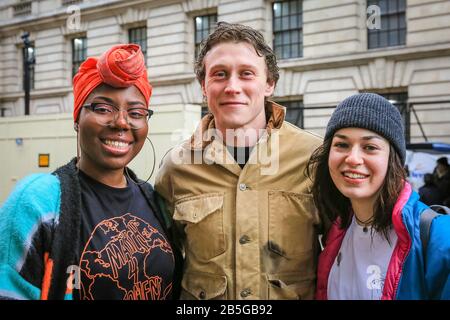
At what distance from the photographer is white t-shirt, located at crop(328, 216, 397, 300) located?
92.4 inches

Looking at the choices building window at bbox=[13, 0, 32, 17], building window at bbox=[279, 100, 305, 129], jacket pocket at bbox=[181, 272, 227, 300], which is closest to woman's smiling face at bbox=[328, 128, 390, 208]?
jacket pocket at bbox=[181, 272, 227, 300]

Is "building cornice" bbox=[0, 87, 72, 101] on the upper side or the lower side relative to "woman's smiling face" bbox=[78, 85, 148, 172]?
upper

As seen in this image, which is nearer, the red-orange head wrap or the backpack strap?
the backpack strap

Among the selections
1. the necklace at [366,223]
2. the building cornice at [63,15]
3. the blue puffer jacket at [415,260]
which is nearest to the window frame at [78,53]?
the building cornice at [63,15]

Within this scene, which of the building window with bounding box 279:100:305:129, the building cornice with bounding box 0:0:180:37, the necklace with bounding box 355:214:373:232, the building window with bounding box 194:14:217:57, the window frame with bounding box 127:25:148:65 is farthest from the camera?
the window frame with bounding box 127:25:148:65

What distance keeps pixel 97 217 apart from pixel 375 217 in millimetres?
1522

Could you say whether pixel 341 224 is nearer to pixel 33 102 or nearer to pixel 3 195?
pixel 3 195

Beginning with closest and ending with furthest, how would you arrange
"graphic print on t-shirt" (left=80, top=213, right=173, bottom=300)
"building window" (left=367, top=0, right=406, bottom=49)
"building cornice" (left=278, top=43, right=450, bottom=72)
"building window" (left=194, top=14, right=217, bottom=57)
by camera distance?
"graphic print on t-shirt" (left=80, top=213, right=173, bottom=300), "building cornice" (left=278, top=43, right=450, bottom=72), "building window" (left=367, top=0, right=406, bottom=49), "building window" (left=194, top=14, right=217, bottom=57)

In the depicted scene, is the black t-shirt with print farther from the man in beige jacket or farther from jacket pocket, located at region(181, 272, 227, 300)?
the man in beige jacket

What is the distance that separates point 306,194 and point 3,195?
10895 millimetres

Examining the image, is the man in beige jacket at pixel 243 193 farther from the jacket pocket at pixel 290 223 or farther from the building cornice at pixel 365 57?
the building cornice at pixel 365 57

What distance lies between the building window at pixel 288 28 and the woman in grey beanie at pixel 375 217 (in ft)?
51.0

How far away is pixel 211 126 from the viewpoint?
316cm

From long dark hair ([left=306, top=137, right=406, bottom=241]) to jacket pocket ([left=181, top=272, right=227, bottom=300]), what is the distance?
30.6 inches
